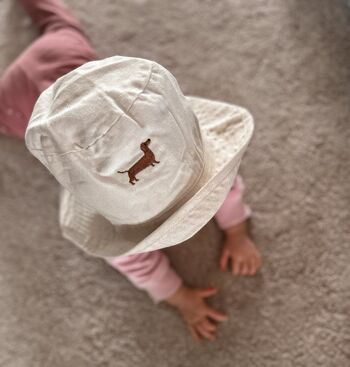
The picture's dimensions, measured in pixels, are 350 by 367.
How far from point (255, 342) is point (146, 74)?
0.50 meters

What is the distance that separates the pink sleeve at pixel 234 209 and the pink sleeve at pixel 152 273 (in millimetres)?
115

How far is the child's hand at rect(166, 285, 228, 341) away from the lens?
82 centimetres

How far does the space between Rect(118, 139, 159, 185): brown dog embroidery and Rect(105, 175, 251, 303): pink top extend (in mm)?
284

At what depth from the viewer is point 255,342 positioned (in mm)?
805

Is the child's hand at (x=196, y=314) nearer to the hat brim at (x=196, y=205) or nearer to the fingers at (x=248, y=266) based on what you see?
the fingers at (x=248, y=266)

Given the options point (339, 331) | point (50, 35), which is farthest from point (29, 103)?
point (339, 331)

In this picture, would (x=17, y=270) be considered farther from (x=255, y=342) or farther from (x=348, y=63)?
(x=348, y=63)

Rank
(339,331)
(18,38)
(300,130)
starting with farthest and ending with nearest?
(18,38), (300,130), (339,331)

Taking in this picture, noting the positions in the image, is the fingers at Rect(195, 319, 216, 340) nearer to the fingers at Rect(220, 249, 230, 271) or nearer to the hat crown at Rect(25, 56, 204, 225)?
the fingers at Rect(220, 249, 230, 271)

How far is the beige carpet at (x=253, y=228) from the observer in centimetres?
81

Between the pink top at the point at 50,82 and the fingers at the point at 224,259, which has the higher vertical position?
the pink top at the point at 50,82

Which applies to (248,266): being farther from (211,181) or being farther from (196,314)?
(211,181)

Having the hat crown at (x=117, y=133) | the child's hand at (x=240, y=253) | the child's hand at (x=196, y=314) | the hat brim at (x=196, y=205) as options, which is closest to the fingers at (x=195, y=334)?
the child's hand at (x=196, y=314)

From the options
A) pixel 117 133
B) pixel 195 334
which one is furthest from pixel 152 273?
pixel 117 133
